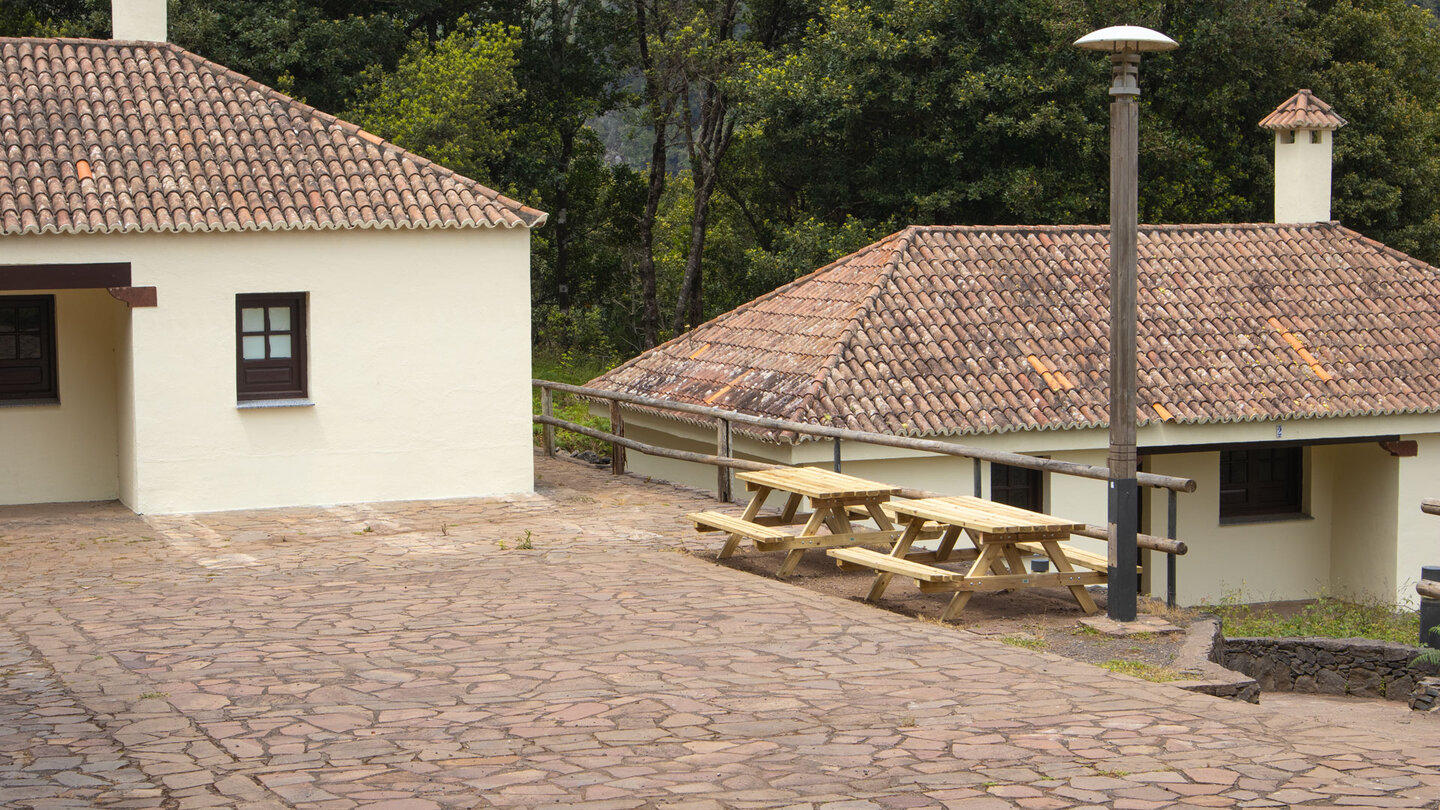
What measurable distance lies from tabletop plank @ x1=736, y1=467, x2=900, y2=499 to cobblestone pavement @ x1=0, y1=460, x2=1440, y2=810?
742 mm

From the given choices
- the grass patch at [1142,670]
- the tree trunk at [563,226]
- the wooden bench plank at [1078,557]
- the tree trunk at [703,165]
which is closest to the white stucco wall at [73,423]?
the wooden bench plank at [1078,557]

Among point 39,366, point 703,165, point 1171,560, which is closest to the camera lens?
point 1171,560

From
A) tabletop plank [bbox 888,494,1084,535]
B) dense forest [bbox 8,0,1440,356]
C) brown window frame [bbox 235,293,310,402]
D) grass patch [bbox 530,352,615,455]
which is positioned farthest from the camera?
dense forest [bbox 8,0,1440,356]

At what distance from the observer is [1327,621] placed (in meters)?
16.8

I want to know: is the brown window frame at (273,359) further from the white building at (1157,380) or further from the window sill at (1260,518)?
the window sill at (1260,518)

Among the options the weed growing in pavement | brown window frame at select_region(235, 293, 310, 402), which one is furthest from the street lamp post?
brown window frame at select_region(235, 293, 310, 402)

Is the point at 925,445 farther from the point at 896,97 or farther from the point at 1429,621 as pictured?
the point at 896,97

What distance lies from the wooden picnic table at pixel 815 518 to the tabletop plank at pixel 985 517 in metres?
0.58

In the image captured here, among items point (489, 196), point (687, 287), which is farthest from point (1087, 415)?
point (687, 287)

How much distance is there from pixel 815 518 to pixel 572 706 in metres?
3.77

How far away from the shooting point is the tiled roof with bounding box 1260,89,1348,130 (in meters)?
21.6

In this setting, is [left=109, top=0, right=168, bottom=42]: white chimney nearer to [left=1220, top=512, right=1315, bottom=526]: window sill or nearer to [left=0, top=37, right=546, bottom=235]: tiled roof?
[left=0, top=37, right=546, bottom=235]: tiled roof

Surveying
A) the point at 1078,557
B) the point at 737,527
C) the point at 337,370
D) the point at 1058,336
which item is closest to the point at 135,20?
the point at 337,370

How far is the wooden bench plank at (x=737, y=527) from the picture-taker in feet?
34.5
